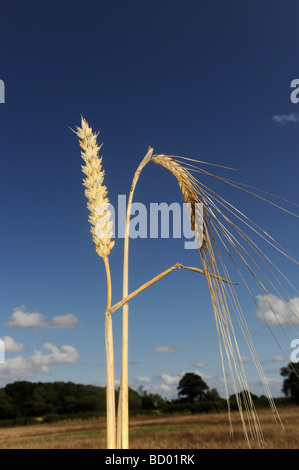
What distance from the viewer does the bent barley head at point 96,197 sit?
4.06 ft

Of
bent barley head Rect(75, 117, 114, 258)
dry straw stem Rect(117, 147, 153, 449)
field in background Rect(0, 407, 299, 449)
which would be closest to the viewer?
dry straw stem Rect(117, 147, 153, 449)

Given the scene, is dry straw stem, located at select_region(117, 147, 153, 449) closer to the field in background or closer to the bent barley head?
the bent barley head

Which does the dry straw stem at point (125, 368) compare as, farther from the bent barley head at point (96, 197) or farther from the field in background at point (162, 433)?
the field in background at point (162, 433)

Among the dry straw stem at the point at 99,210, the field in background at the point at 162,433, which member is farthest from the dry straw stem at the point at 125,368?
the field in background at the point at 162,433

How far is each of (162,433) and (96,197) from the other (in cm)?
1153

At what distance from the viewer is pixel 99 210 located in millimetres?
1269

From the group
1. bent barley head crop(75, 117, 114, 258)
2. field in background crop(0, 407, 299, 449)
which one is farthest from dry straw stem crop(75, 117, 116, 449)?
field in background crop(0, 407, 299, 449)

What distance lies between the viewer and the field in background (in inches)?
328

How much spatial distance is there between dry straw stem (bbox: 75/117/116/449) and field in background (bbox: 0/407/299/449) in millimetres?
7883

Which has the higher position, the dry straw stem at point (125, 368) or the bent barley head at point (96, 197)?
the bent barley head at point (96, 197)

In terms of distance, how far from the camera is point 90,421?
14688mm
